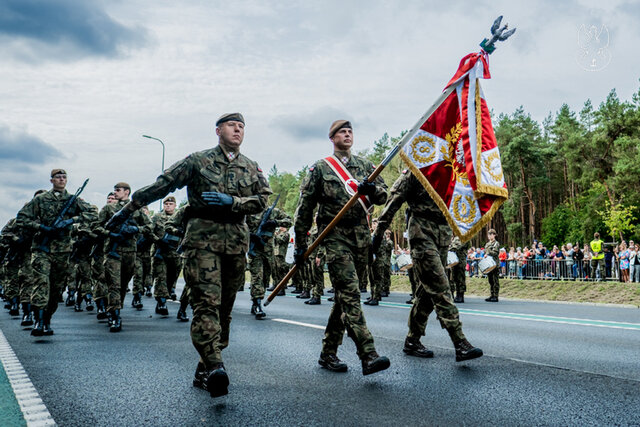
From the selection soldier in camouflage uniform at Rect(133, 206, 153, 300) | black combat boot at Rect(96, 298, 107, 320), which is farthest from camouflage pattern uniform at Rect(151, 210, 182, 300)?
soldier in camouflage uniform at Rect(133, 206, 153, 300)

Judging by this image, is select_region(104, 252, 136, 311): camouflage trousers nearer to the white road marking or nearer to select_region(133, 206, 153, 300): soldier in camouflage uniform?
the white road marking

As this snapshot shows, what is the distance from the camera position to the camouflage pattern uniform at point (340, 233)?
5.20 meters

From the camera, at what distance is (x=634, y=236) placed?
1790 inches

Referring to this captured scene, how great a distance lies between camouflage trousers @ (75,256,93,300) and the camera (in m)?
12.4

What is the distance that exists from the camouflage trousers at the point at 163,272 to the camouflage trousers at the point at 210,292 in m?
6.58

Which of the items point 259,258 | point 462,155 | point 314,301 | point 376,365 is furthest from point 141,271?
point 376,365

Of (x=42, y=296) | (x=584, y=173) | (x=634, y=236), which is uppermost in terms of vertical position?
(x=584, y=173)

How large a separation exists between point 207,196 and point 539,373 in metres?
3.30

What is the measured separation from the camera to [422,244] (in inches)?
235

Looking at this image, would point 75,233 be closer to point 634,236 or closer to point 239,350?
point 239,350

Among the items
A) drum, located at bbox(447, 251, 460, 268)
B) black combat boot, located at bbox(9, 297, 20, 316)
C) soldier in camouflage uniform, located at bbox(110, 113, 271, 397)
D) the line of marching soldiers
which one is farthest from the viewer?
drum, located at bbox(447, 251, 460, 268)

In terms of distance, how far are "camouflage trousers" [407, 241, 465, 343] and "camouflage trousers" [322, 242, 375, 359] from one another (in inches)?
30.4

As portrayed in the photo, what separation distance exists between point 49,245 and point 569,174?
5137 centimetres

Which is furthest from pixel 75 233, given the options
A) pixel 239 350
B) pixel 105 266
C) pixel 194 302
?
pixel 194 302
